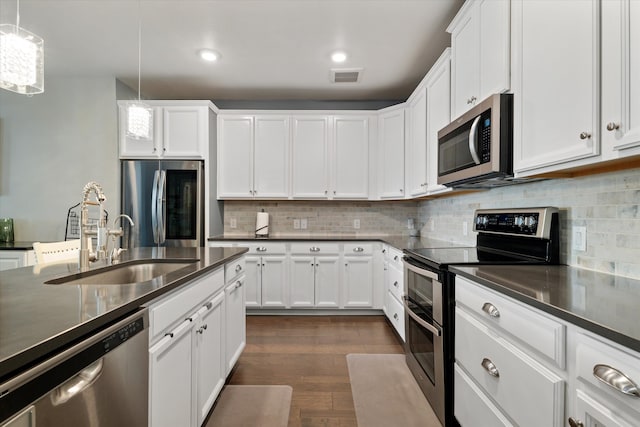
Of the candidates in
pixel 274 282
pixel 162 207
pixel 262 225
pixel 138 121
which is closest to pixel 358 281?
pixel 274 282

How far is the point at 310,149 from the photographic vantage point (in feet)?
12.9

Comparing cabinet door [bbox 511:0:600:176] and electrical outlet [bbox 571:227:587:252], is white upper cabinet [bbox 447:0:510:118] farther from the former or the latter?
electrical outlet [bbox 571:227:587:252]

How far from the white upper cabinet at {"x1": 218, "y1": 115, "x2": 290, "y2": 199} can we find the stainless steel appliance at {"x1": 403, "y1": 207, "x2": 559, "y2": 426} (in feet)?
7.04

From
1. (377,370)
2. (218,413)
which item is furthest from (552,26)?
(218,413)

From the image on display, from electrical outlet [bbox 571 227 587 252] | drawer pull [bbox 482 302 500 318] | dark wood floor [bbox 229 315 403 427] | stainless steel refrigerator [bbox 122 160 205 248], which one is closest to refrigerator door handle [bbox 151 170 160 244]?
stainless steel refrigerator [bbox 122 160 205 248]

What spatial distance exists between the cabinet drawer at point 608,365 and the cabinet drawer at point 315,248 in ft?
9.39

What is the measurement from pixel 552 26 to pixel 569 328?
1239mm

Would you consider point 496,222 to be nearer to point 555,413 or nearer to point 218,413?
point 555,413

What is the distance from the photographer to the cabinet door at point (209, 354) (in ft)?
5.27

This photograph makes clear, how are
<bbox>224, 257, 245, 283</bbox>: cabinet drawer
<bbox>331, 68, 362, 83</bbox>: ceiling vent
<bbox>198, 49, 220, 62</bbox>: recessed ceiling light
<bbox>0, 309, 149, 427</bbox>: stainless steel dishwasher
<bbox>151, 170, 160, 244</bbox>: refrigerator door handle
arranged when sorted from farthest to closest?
<bbox>151, 170, 160, 244</bbox>: refrigerator door handle, <bbox>331, 68, 362, 83</bbox>: ceiling vent, <bbox>198, 49, 220, 62</bbox>: recessed ceiling light, <bbox>224, 257, 245, 283</bbox>: cabinet drawer, <bbox>0, 309, 149, 427</bbox>: stainless steel dishwasher

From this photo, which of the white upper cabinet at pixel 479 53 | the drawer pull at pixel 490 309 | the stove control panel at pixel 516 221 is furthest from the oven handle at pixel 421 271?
the white upper cabinet at pixel 479 53

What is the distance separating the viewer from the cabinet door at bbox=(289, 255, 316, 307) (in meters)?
3.70

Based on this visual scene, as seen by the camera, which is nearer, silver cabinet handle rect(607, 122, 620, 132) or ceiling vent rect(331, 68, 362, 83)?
silver cabinet handle rect(607, 122, 620, 132)

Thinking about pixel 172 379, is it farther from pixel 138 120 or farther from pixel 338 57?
pixel 338 57
